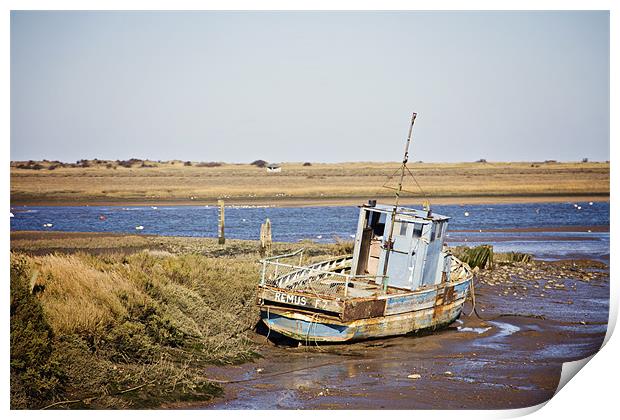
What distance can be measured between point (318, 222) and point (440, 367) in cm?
3305

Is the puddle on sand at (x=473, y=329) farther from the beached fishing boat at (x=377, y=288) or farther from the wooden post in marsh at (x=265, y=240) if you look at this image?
the wooden post in marsh at (x=265, y=240)

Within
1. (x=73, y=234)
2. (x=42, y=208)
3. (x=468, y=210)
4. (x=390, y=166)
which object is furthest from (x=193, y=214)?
(x=390, y=166)

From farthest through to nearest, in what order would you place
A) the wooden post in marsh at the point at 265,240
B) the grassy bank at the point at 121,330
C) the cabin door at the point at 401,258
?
the wooden post in marsh at the point at 265,240, the cabin door at the point at 401,258, the grassy bank at the point at 121,330

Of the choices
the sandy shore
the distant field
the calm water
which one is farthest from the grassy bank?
the sandy shore

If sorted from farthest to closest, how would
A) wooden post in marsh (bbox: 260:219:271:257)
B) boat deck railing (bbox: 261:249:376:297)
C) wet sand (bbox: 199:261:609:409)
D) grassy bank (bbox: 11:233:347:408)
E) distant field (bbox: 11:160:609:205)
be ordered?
1. distant field (bbox: 11:160:609:205)
2. wooden post in marsh (bbox: 260:219:271:257)
3. boat deck railing (bbox: 261:249:376:297)
4. wet sand (bbox: 199:261:609:409)
5. grassy bank (bbox: 11:233:347:408)

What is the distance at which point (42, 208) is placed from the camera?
50.6 meters

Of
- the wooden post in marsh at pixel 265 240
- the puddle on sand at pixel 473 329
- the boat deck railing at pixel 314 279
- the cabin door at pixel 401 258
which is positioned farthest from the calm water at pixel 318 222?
the cabin door at pixel 401 258

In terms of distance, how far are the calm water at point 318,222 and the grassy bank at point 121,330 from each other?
19277 millimetres

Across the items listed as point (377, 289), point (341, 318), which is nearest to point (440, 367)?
point (341, 318)

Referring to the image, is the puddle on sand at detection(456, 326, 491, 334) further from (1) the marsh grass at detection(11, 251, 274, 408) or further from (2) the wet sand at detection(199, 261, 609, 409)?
(1) the marsh grass at detection(11, 251, 274, 408)

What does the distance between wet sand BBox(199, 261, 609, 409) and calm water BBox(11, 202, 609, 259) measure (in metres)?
14.9

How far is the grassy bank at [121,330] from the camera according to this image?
1337 centimetres

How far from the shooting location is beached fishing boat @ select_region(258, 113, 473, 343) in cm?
1806

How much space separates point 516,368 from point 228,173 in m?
78.7
